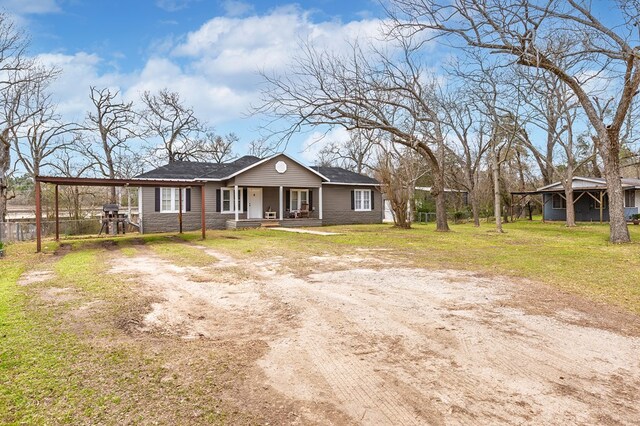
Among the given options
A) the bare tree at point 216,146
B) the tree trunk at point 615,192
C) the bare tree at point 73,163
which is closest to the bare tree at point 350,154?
the bare tree at point 216,146

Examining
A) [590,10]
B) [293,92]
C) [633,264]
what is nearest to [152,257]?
[293,92]

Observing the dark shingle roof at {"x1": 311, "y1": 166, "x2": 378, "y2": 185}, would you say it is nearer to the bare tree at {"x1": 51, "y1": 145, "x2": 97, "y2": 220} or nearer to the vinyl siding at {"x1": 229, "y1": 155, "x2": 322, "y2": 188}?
the vinyl siding at {"x1": 229, "y1": 155, "x2": 322, "y2": 188}

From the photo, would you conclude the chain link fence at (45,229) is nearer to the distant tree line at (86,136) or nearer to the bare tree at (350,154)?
the distant tree line at (86,136)

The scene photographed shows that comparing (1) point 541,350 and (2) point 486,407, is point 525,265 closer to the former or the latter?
(1) point 541,350

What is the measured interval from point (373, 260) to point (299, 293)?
A: 3827 mm

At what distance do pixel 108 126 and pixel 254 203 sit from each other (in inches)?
507

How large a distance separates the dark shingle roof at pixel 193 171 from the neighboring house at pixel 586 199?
21150mm

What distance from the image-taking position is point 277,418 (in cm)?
246

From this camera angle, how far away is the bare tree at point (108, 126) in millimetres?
26516

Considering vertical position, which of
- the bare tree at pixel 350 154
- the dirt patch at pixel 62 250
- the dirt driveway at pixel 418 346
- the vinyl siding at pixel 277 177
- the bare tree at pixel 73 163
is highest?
the bare tree at pixel 350 154

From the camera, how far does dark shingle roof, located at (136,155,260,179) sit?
67.9 feet

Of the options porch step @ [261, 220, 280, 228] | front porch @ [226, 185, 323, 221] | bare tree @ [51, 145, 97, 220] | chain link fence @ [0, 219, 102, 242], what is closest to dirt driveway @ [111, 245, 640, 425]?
chain link fence @ [0, 219, 102, 242]

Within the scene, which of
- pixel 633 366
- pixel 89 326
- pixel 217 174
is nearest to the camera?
pixel 633 366

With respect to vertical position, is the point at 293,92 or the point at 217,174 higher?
the point at 293,92
